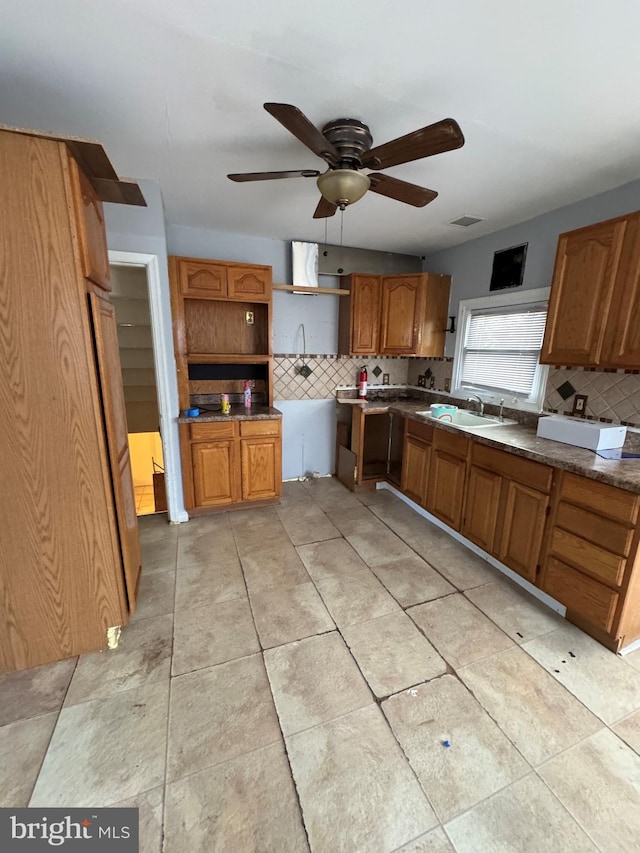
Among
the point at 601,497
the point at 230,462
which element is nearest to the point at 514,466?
the point at 601,497

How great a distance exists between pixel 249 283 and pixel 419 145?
188 cm

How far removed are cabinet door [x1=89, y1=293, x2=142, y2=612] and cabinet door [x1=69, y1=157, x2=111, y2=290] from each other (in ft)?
0.36

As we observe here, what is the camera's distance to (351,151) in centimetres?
156

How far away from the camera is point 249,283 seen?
2928 millimetres

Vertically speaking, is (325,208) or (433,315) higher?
(325,208)

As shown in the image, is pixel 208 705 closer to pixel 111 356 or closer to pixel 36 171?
pixel 111 356

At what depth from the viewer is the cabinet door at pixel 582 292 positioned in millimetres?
1855

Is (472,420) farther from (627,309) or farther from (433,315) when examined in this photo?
(627,309)

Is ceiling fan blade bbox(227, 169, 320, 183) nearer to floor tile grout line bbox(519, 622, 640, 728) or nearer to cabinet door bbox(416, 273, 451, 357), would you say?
cabinet door bbox(416, 273, 451, 357)

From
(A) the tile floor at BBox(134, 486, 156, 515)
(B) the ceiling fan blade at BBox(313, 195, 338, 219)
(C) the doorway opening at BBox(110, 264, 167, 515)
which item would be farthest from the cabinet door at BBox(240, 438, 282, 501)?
(A) the tile floor at BBox(134, 486, 156, 515)

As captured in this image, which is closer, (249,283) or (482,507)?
(482,507)

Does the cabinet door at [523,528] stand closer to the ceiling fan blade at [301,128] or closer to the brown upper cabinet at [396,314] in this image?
the brown upper cabinet at [396,314]

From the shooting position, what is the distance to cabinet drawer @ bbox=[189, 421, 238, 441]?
279 cm

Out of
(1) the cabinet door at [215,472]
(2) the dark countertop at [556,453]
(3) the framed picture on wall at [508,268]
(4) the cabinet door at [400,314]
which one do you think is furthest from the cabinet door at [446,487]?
(1) the cabinet door at [215,472]
